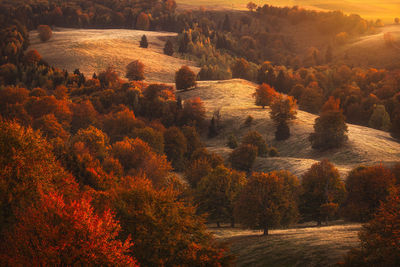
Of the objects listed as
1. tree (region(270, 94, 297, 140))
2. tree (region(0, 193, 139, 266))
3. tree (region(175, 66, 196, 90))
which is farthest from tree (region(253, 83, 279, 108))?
tree (region(0, 193, 139, 266))

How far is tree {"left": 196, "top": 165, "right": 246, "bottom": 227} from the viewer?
2645 inches

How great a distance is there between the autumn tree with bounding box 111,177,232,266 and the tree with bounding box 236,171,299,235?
2038 cm

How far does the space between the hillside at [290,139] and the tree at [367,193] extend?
19782mm

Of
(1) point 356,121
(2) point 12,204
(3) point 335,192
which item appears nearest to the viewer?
(2) point 12,204

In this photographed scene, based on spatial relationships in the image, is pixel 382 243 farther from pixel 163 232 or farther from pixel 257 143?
pixel 257 143

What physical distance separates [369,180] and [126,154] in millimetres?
50950

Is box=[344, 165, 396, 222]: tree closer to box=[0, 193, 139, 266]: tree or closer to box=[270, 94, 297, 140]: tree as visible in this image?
box=[0, 193, 139, 266]: tree

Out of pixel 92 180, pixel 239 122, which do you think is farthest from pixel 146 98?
pixel 92 180

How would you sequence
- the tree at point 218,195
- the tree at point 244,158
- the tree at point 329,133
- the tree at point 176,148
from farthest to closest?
the tree at point 176,148
the tree at point 329,133
the tree at point 244,158
the tree at point 218,195

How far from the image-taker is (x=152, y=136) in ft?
359

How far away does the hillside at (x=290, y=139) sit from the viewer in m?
99.8

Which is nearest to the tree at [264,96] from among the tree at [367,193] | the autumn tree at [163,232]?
the tree at [367,193]

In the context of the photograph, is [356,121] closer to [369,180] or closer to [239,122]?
[239,122]

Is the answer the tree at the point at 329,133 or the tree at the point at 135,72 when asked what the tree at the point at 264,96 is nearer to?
the tree at the point at 329,133
